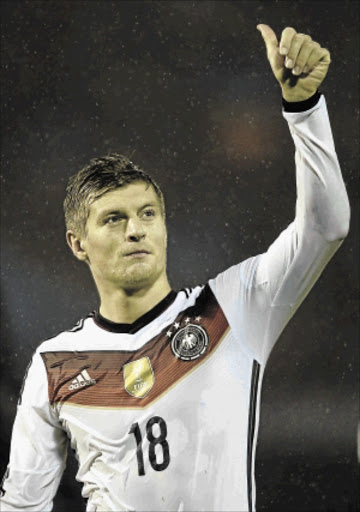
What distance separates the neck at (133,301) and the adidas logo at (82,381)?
7 cm

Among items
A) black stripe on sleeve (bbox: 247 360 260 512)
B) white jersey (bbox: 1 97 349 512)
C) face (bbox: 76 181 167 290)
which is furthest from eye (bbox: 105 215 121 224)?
black stripe on sleeve (bbox: 247 360 260 512)

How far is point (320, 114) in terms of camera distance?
Answer: 27.4 inches

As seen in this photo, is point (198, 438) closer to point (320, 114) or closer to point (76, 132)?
point (320, 114)

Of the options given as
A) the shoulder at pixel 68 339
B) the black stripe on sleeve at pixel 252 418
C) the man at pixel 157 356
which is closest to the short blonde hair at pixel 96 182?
the man at pixel 157 356

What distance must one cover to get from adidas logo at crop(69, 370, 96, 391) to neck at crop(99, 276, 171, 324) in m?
0.07

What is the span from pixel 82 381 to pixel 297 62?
0.43m

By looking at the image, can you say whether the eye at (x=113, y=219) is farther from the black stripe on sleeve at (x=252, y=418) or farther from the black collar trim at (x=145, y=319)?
the black stripe on sleeve at (x=252, y=418)

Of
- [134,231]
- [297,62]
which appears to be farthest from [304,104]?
[134,231]

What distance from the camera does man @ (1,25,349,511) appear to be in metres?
0.76

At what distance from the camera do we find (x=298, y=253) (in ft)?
2.48

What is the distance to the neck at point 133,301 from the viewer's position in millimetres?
916

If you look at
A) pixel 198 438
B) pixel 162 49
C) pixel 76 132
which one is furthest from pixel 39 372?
pixel 162 49

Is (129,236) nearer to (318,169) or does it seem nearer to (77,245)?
(77,245)

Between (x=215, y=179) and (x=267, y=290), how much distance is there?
17.3 inches
